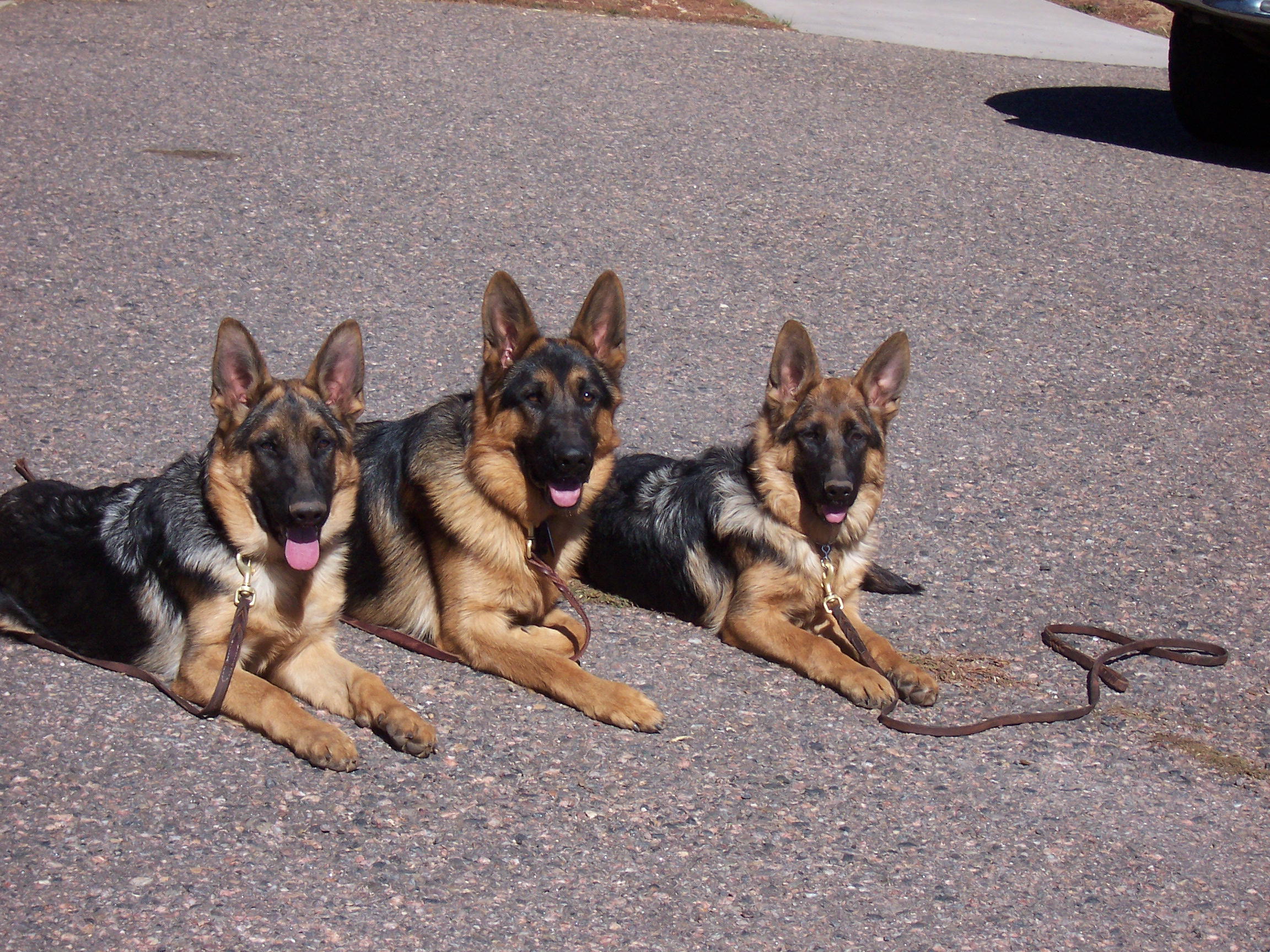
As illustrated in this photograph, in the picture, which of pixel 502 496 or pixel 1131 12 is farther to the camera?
pixel 1131 12

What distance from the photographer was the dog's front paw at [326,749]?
396 cm

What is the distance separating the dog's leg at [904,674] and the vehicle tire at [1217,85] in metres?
9.42

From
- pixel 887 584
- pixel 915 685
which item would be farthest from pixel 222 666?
pixel 887 584

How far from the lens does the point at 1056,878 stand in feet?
12.5

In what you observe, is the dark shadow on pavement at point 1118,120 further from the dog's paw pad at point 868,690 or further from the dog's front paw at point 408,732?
the dog's front paw at point 408,732

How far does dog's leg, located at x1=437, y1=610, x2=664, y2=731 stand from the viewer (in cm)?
447

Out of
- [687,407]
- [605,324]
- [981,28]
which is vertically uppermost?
[981,28]

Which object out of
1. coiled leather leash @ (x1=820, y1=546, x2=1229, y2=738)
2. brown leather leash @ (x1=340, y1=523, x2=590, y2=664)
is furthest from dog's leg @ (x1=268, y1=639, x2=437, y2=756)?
coiled leather leash @ (x1=820, y1=546, x2=1229, y2=738)

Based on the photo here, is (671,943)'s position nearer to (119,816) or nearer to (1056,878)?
(1056,878)

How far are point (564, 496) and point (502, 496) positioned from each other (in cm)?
32

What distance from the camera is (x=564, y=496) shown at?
4.84 metres

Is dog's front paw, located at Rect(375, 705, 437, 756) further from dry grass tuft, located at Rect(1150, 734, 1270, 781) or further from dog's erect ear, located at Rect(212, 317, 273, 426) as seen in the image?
dry grass tuft, located at Rect(1150, 734, 1270, 781)

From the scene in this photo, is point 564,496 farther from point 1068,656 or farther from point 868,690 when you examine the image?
point 1068,656

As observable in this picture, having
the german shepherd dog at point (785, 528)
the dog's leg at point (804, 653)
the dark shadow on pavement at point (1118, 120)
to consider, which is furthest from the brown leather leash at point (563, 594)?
the dark shadow on pavement at point (1118, 120)
